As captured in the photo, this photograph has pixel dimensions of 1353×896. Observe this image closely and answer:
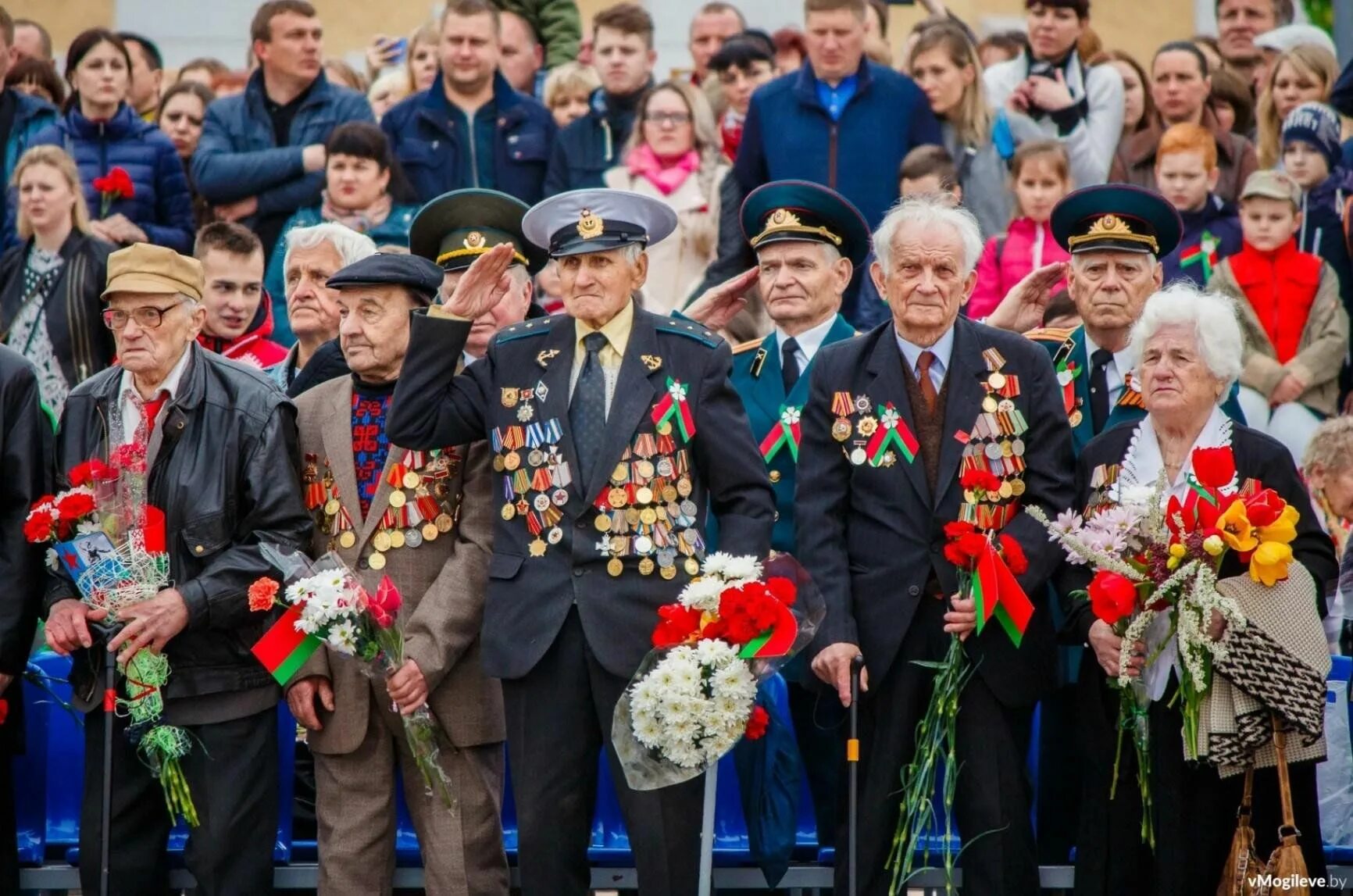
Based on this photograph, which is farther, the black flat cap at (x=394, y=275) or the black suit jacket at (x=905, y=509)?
the black flat cap at (x=394, y=275)

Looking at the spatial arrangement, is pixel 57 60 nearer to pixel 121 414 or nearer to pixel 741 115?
pixel 741 115

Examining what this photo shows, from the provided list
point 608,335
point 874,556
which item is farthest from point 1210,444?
point 608,335

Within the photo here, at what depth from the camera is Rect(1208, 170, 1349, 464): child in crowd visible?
9922 millimetres

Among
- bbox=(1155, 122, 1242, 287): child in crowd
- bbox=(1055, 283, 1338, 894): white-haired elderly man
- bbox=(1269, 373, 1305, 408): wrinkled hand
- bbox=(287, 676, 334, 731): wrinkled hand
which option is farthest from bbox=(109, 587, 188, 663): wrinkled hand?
bbox=(1269, 373, 1305, 408): wrinkled hand

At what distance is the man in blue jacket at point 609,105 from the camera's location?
10758 millimetres

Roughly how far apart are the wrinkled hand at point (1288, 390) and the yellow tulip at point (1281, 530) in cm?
391

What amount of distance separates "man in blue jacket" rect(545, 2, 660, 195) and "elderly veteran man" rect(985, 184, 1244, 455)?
11.9 ft

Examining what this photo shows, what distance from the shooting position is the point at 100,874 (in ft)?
21.6

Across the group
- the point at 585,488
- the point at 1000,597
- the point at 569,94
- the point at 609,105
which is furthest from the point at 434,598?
the point at 569,94

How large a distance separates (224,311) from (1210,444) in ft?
13.6

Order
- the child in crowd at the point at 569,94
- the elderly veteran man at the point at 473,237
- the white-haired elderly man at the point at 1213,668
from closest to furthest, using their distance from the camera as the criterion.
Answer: the white-haired elderly man at the point at 1213,668
the elderly veteran man at the point at 473,237
the child in crowd at the point at 569,94

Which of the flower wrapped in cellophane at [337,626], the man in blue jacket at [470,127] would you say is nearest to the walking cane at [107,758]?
the flower wrapped in cellophane at [337,626]

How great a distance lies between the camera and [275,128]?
35.0ft

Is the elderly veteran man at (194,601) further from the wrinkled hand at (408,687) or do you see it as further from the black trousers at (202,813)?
the wrinkled hand at (408,687)
